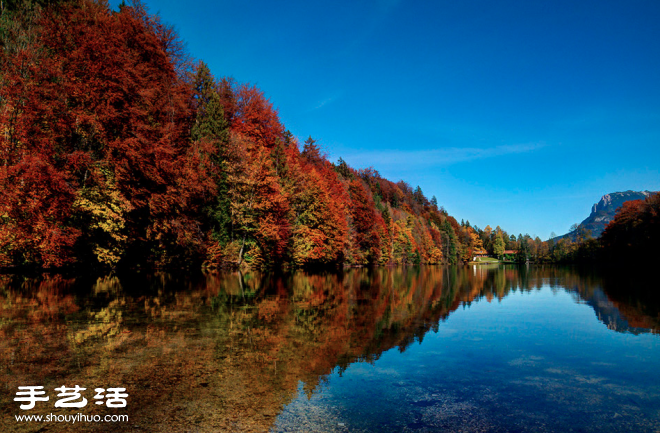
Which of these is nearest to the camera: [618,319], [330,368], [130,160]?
[330,368]

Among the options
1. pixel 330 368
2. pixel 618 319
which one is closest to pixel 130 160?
pixel 330 368

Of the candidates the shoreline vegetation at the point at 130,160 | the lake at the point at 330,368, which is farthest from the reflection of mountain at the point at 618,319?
the shoreline vegetation at the point at 130,160

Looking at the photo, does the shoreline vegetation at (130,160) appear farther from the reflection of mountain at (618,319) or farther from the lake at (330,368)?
the reflection of mountain at (618,319)

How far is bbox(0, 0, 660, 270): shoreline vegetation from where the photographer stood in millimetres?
21766

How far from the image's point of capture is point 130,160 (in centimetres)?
2569

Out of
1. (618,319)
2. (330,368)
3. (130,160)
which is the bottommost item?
(618,319)

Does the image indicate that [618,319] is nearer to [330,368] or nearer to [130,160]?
[330,368]

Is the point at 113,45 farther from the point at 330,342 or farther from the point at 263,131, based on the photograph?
the point at 330,342

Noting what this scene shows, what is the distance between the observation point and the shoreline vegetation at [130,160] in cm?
2177

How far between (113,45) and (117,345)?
2535 cm

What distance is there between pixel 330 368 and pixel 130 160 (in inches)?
956

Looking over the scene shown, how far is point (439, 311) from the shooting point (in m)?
13.7

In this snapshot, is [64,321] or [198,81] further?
[198,81]

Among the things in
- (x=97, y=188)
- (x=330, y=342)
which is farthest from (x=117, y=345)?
(x=97, y=188)
